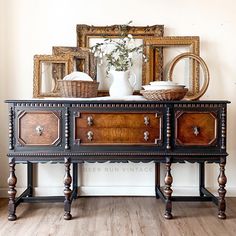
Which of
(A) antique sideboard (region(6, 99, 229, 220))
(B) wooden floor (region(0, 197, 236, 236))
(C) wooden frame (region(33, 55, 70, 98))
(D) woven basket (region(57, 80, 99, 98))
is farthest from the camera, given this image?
(C) wooden frame (region(33, 55, 70, 98))

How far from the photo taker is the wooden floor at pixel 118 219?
204 centimetres

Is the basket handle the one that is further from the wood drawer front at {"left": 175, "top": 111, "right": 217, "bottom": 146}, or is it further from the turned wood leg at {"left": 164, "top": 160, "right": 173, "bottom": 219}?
the turned wood leg at {"left": 164, "top": 160, "right": 173, "bottom": 219}

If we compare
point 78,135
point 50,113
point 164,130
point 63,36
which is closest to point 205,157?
point 164,130

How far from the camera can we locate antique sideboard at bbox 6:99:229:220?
7.19 ft

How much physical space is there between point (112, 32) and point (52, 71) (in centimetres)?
60

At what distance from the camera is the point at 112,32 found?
2.67 meters

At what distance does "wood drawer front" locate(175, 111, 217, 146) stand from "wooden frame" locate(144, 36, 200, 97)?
18.4 inches

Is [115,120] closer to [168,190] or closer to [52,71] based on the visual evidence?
[168,190]

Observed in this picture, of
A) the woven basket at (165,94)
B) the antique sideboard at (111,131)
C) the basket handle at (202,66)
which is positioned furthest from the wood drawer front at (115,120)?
the basket handle at (202,66)

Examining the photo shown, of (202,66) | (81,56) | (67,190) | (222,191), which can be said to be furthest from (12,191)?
(202,66)

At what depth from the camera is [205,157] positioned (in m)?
2.24

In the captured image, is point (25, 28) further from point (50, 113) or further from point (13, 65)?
point (50, 113)

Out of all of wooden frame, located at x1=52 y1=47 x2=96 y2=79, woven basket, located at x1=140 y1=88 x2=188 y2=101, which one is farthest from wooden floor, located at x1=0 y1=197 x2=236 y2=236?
wooden frame, located at x1=52 y1=47 x2=96 y2=79

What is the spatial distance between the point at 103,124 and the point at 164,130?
427 mm
